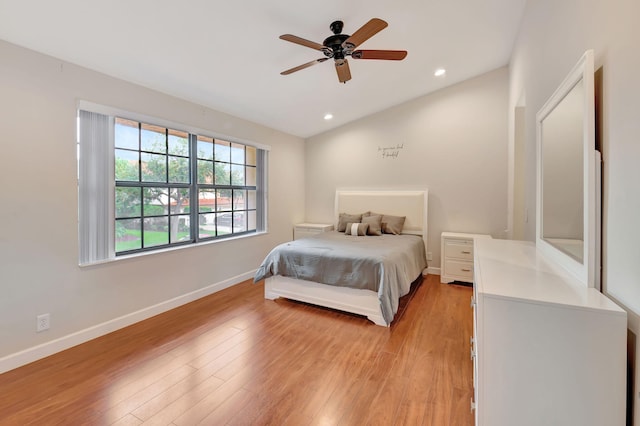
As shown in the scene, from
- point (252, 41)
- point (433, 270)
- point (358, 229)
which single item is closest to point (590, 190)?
point (252, 41)

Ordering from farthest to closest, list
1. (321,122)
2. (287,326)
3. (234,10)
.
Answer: (321,122), (287,326), (234,10)

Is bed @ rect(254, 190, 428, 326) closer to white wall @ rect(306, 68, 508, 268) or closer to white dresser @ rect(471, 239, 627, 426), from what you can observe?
Result: white wall @ rect(306, 68, 508, 268)

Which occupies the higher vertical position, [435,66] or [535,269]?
[435,66]

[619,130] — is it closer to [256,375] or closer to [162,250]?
[256,375]

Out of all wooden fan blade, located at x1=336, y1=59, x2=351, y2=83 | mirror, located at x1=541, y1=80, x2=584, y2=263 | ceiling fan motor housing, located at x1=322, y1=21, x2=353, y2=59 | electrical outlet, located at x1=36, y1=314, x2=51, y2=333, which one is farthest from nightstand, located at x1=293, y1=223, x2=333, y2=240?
mirror, located at x1=541, y1=80, x2=584, y2=263

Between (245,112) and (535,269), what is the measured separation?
368cm

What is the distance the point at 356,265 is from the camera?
2896 millimetres

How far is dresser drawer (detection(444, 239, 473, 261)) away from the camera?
13.2 ft

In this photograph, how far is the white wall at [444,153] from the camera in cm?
413

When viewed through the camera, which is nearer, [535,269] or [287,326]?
[535,269]

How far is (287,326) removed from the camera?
9.14 ft

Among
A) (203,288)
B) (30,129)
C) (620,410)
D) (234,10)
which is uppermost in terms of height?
(234,10)

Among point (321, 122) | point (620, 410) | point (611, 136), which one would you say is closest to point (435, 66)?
point (321, 122)

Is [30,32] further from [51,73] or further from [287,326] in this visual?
[287,326]
